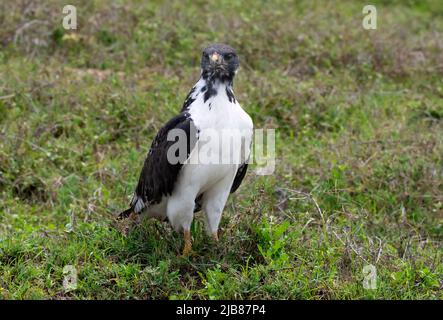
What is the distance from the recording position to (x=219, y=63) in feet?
16.7

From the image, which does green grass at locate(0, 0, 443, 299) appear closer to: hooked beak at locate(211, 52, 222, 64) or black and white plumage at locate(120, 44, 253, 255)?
black and white plumage at locate(120, 44, 253, 255)

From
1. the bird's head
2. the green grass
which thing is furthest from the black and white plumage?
the green grass

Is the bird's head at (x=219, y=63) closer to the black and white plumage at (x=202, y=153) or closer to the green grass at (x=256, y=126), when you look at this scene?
the black and white plumage at (x=202, y=153)

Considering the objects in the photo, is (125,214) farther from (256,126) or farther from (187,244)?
(256,126)

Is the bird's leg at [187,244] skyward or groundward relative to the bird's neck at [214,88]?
groundward

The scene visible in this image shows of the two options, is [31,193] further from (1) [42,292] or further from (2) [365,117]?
(2) [365,117]

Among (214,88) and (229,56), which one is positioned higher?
(229,56)

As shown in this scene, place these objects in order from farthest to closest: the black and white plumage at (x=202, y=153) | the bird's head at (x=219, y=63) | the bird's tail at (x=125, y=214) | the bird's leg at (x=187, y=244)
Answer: the bird's tail at (x=125, y=214)
the bird's leg at (x=187, y=244)
the bird's head at (x=219, y=63)
the black and white plumage at (x=202, y=153)

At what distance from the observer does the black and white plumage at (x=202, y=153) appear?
5004mm

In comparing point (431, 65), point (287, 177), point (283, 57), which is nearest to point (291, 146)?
point (287, 177)

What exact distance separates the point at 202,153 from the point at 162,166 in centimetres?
34

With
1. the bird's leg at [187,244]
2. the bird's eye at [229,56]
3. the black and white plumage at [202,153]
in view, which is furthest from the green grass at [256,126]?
the bird's eye at [229,56]

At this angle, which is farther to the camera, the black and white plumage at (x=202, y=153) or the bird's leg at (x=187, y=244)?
the bird's leg at (x=187, y=244)

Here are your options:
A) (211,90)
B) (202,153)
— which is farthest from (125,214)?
(211,90)
